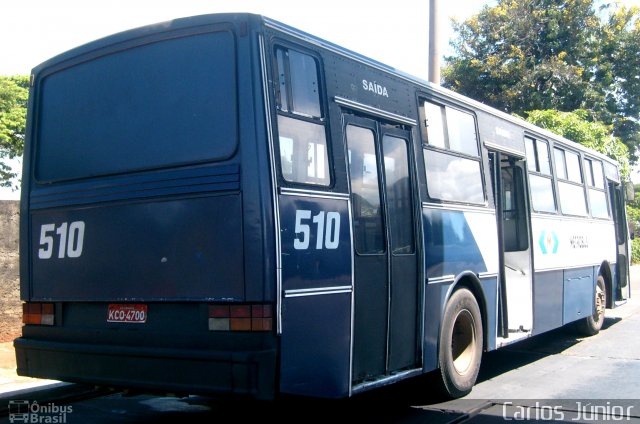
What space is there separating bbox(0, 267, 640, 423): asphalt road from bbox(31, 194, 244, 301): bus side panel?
1.39m

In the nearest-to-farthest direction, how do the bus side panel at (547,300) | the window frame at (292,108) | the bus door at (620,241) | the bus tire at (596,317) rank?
the window frame at (292,108), the bus side panel at (547,300), the bus tire at (596,317), the bus door at (620,241)

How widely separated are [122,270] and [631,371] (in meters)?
6.58

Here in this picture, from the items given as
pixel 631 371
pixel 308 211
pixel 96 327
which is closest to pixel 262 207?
pixel 308 211

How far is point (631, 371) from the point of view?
8.94 metres

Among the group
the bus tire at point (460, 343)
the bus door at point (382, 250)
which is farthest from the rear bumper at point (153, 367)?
the bus tire at point (460, 343)

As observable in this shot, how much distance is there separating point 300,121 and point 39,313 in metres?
2.78

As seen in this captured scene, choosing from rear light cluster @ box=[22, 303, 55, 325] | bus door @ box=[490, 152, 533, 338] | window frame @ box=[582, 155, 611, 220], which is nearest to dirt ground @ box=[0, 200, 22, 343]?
rear light cluster @ box=[22, 303, 55, 325]

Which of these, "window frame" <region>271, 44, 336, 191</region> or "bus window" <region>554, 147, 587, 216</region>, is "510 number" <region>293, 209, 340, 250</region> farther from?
"bus window" <region>554, 147, 587, 216</region>

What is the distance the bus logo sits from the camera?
31.9 ft

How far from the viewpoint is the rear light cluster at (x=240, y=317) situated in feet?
16.0

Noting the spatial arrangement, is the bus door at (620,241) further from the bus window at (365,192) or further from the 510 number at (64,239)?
the 510 number at (64,239)

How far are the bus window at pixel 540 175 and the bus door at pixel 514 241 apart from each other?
23 cm

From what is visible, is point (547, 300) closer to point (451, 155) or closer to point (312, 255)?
point (451, 155)

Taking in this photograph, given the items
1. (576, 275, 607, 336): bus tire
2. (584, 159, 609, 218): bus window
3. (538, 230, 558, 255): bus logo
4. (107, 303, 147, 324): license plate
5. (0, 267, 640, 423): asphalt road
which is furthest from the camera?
(584, 159, 609, 218): bus window
